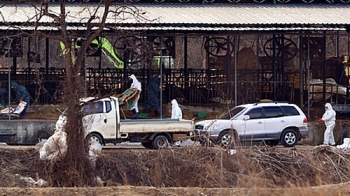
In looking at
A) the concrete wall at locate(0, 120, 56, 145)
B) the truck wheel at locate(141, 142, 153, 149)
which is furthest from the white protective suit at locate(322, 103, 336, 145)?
the concrete wall at locate(0, 120, 56, 145)

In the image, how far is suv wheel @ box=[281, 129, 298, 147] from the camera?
24.5 meters

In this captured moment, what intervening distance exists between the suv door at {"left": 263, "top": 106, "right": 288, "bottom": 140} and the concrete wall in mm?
7098

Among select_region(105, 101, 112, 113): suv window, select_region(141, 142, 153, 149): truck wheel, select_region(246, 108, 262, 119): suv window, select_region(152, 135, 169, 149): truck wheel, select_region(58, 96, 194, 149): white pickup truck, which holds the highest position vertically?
select_region(105, 101, 112, 113): suv window

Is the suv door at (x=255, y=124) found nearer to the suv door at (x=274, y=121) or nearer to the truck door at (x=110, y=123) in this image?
the suv door at (x=274, y=121)

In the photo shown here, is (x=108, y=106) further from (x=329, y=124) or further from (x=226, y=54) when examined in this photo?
(x=226, y=54)

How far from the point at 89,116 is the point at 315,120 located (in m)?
13.2

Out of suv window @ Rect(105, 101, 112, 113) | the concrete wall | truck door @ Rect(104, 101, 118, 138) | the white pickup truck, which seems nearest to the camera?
the white pickup truck

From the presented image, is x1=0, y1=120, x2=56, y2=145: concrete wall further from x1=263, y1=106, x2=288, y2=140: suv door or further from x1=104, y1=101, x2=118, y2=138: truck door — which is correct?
x1=263, y1=106, x2=288, y2=140: suv door

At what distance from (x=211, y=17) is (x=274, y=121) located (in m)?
5.61

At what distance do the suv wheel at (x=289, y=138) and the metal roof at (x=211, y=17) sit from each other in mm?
4198

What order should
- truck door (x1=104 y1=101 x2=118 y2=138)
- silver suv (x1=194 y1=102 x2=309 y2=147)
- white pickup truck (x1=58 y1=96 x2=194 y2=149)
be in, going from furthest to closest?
silver suv (x1=194 y1=102 x2=309 y2=147), truck door (x1=104 y1=101 x2=118 y2=138), white pickup truck (x1=58 y1=96 x2=194 y2=149)

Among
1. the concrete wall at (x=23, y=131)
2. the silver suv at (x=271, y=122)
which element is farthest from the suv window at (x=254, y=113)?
the concrete wall at (x=23, y=131)

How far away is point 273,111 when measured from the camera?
2462 cm

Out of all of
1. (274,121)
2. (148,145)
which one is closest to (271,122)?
(274,121)
